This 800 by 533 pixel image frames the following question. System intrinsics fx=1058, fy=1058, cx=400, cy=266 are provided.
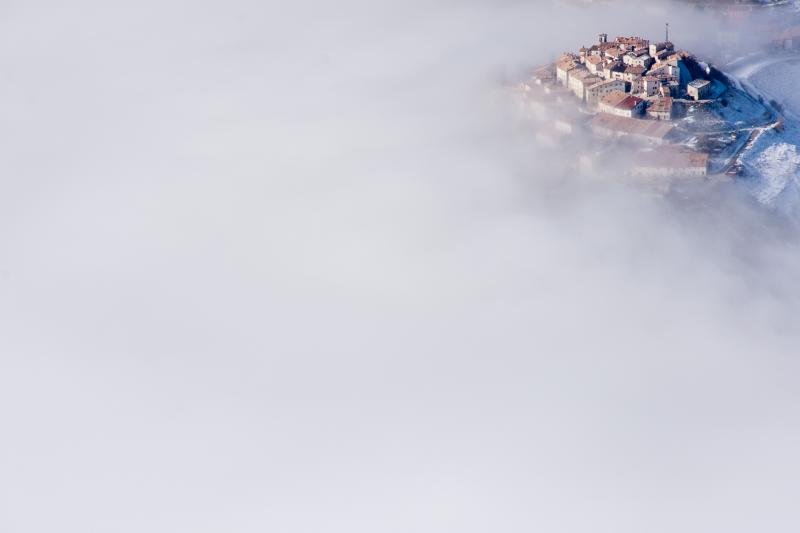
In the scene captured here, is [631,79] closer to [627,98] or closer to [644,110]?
[627,98]

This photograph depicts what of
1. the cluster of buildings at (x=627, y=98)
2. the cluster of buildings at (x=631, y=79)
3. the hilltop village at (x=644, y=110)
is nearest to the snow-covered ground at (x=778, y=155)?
the hilltop village at (x=644, y=110)

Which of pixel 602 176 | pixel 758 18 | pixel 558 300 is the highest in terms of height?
pixel 758 18

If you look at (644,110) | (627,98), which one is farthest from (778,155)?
(627,98)

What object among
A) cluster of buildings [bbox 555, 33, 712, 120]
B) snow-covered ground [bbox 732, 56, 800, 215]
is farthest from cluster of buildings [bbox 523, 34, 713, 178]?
snow-covered ground [bbox 732, 56, 800, 215]

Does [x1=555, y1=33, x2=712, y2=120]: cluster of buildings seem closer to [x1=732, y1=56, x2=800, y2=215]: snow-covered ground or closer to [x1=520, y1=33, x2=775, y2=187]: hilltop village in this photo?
[x1=520, y1=33, x2=775, y2=187]: hilltop village

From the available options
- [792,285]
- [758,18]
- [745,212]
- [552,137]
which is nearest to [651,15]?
[758,18]

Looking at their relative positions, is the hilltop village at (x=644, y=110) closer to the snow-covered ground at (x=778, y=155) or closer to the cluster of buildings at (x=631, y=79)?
the cluster of buildings at (x=631, y=79)

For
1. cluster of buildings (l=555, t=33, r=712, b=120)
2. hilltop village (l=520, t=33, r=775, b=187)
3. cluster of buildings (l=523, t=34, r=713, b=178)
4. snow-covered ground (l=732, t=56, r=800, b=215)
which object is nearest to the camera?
snow-covered ground (l=732, t=56, r=800, b=215)

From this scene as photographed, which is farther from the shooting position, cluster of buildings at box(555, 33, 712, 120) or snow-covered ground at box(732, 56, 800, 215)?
cluster of buildings at box(555, 33, 712, 120)

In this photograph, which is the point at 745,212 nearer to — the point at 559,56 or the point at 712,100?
the point at 712,100
